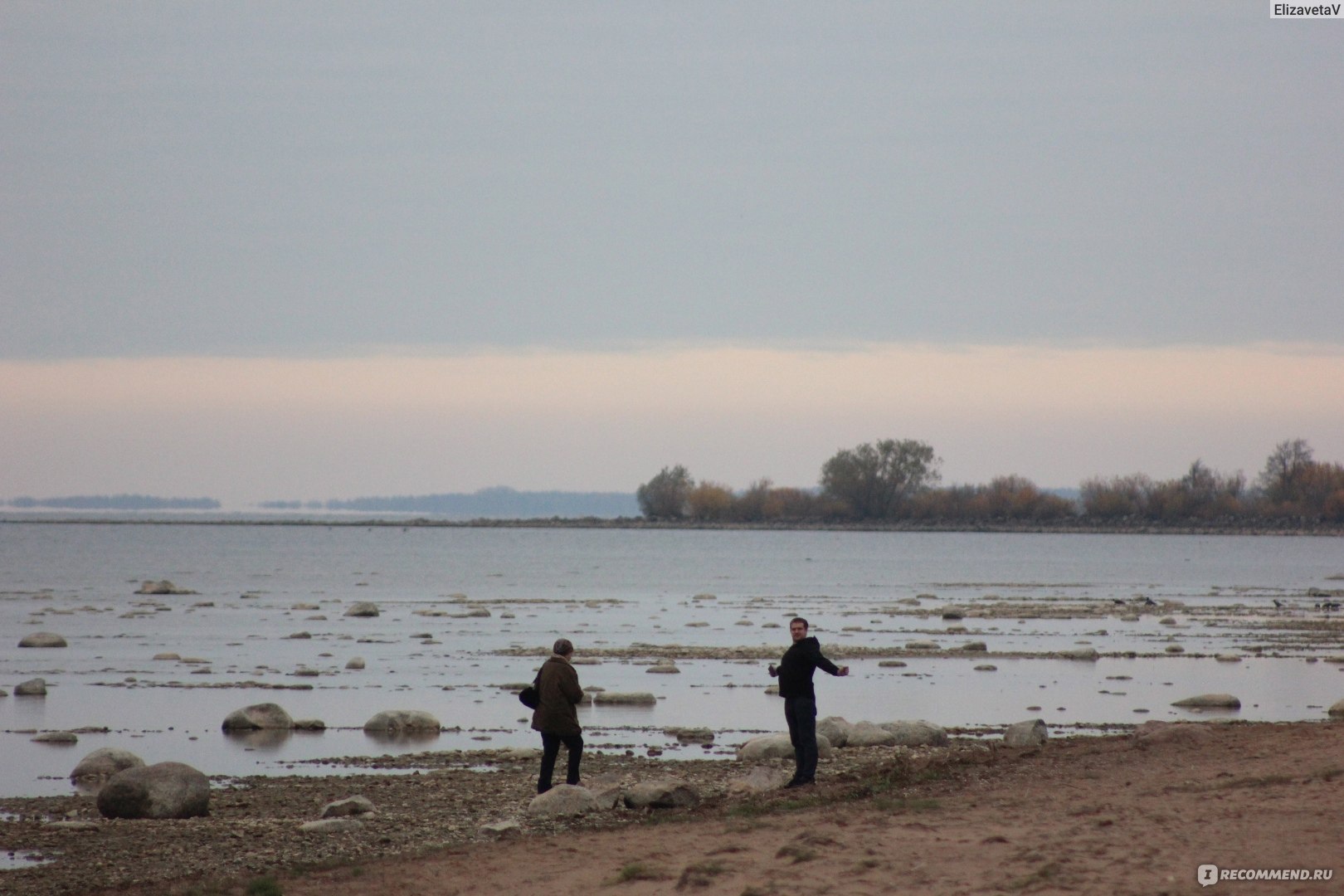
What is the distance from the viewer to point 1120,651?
134 ft

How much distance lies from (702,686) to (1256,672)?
13173 mm

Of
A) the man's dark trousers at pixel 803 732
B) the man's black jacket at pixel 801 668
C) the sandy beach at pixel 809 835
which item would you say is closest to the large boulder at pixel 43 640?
the sandy beach at pixel 809 835

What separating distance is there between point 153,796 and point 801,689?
7389 millimetres

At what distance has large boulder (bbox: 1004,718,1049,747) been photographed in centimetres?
2117

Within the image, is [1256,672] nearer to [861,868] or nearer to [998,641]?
[998,641]

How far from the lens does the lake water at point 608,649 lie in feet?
86.0

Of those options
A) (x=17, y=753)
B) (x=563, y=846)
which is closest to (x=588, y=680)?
(x=17, y=753)

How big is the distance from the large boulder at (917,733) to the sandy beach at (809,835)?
313cm

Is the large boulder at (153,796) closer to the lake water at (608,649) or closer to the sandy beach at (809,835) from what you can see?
the sandy beach at (809,835)

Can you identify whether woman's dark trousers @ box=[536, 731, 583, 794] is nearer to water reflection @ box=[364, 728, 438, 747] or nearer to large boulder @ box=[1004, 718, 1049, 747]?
large boulder @ box=[1004, 718, 1049, 747]

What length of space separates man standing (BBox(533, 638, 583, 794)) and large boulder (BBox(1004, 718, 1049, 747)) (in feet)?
22.2

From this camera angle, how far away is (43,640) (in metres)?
42.5

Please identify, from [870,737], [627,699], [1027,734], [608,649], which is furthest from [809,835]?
[608,649]

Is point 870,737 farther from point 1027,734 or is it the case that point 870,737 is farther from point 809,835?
point 809,835
